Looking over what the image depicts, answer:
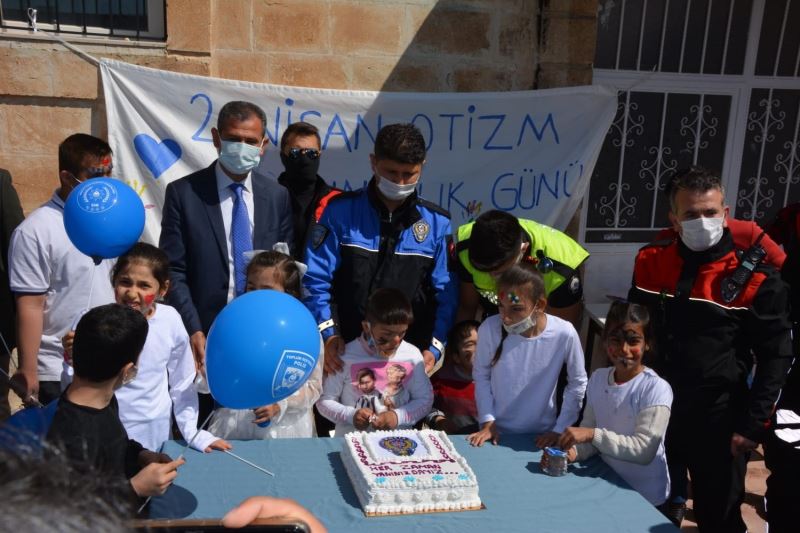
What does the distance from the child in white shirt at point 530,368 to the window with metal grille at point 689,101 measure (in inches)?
111

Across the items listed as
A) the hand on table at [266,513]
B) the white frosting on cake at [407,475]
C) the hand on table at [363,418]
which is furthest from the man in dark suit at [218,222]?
the hand on table at [266,513]

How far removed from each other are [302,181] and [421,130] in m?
1.21

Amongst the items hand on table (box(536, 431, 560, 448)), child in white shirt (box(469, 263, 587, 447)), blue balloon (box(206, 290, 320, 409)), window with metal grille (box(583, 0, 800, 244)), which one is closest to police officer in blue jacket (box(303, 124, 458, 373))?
child in white shirt (box(469, 263, 587, 447))

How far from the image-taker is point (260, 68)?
4.61 metres

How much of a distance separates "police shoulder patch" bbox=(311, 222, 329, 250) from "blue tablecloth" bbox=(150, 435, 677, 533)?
3.12 feet

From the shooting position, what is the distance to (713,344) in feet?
9.20

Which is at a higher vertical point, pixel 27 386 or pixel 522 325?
pixel 522 325

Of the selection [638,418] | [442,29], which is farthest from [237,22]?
[638,418]

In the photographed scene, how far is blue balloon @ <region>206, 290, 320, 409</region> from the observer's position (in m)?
2.19

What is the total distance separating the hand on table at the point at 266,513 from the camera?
1406 millimetres

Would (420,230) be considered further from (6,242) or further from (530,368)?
(6,242)

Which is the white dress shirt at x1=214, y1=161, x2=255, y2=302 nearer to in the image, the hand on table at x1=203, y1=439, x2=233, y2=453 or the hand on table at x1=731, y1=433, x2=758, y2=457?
the hand on table at x1=203, y1=439, x2=233, y2=453

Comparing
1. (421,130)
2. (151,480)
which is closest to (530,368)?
(151,480)

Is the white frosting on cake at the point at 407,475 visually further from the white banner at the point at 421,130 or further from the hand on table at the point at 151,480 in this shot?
the white banner at the point at 421,130
